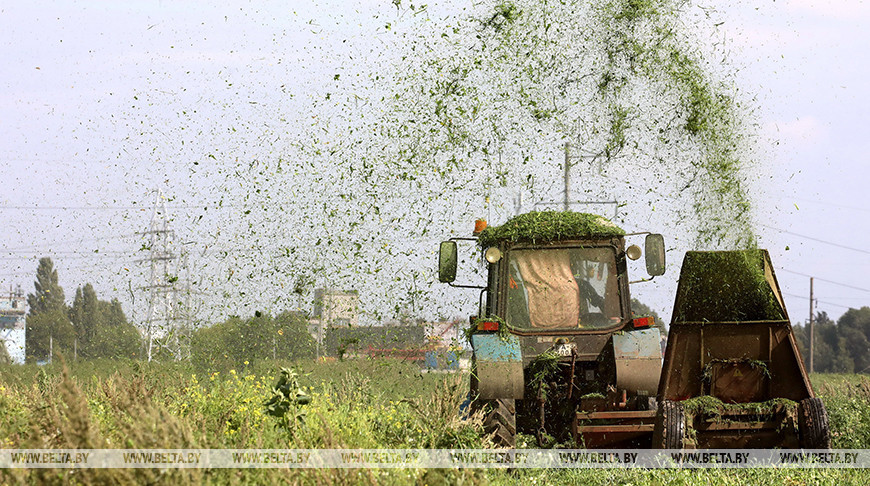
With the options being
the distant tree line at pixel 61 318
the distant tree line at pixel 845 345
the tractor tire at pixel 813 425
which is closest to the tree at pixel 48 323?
the distant tree line at pixel 61 318

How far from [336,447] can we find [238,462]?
24.7 inches

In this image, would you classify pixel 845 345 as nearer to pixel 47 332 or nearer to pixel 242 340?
pixel 242 340

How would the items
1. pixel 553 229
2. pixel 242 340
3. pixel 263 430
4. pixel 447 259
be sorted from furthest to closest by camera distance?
1. pixel 242 340
2. pixel 553 229
3. pixel 447 259
4. pixel 263 430

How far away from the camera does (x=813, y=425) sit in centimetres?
790

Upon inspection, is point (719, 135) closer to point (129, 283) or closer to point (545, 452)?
point (545, 452)

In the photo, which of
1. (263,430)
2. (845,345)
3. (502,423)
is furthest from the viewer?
(845,345)

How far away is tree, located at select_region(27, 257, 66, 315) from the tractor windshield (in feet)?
275

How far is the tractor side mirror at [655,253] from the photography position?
9008mm

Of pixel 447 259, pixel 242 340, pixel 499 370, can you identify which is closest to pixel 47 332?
pixel 242 340

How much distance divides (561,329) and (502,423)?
1.31 metres

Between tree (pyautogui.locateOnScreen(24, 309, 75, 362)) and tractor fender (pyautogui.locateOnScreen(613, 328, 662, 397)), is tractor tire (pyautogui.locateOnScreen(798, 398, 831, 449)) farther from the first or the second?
tree (pyautogui.locateOnScreen(24, 309, 75, 362))

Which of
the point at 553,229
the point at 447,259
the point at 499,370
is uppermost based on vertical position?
the point at 553,229

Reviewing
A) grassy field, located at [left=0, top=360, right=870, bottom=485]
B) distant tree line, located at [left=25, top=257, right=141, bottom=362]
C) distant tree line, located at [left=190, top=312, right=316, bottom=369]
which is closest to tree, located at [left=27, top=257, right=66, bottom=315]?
distant tree line, located at [left=25, top=257, right=141, bottom=362]

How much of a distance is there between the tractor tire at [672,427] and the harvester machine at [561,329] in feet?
2.34
